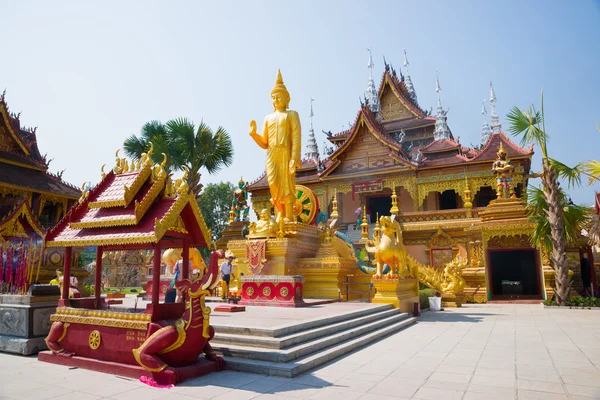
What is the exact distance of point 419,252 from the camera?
2364 cm

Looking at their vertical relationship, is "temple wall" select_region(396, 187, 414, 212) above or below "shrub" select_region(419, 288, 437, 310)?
above

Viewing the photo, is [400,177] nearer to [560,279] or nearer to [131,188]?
[560,279]

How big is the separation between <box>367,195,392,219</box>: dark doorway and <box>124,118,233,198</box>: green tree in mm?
11907

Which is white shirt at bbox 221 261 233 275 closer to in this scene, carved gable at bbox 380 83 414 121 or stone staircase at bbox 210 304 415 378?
stone staircase at bbox 210 304 415 378

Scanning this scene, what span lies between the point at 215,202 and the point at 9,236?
95.7ft

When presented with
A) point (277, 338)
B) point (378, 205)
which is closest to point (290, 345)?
point (277, 338)

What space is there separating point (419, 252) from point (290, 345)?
19.6 meters

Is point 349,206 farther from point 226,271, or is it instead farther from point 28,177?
point 28,177

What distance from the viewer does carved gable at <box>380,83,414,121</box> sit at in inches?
1212

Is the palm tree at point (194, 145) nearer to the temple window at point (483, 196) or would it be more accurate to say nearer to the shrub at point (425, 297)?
the shrub at point (425, 297)

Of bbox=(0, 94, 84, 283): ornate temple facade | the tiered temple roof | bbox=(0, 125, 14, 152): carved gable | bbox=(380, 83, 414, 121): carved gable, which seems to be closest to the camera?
bbox=(0, 94, 84, 283): ornate temple facade

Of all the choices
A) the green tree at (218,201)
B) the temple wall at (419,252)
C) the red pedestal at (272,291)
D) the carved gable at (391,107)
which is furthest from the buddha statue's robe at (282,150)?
the green tree at (218,201)

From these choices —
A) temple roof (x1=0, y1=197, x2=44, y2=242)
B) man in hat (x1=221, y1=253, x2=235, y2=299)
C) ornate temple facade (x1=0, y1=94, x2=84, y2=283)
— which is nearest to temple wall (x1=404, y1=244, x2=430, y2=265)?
man in hat (x1=221, y1=253, x2=235, y2=299)

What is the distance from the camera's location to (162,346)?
178 inches
